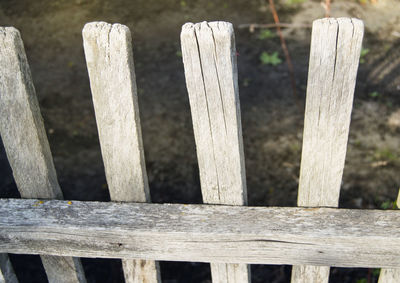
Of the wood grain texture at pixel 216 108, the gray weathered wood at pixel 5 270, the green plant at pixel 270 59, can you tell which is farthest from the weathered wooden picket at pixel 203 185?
the green plant at pixel 270 59

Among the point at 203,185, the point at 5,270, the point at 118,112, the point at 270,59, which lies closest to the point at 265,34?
the point at 270,59

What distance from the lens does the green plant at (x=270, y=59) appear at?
4293 mm

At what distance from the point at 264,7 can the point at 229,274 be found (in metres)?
4.21

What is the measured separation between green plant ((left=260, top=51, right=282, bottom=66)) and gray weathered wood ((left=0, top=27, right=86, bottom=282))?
308cm

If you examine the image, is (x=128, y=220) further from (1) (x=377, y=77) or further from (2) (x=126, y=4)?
(2) (x=126, y=4)

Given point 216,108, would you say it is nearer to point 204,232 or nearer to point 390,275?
point 204,232

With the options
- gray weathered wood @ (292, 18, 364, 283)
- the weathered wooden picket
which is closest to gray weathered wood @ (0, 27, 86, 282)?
the weathered wooden picket

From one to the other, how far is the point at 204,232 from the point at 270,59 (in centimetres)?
315

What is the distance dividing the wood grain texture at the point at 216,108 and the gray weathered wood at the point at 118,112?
0.67 feet

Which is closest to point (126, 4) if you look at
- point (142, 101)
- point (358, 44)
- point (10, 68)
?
point (142, 101)

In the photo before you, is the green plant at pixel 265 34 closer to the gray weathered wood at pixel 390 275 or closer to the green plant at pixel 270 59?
the green plant at pixel 270 59

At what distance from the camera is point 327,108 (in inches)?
53.7

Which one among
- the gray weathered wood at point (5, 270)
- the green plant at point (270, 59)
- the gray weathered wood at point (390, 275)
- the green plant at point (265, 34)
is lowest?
the gray weathered wood at point (390, 275)

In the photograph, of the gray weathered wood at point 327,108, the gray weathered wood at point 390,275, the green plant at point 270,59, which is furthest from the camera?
the green plant at point 270,59
